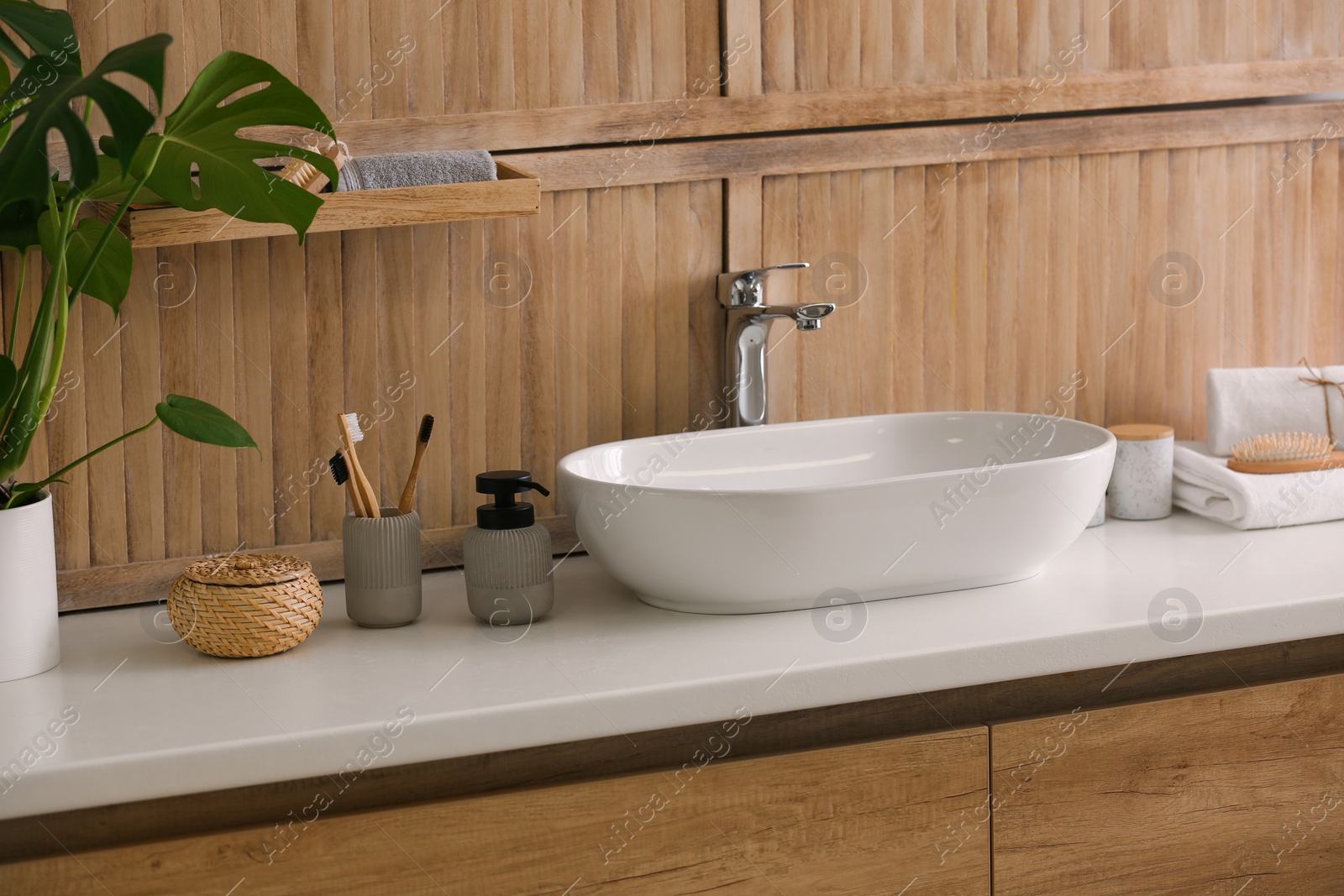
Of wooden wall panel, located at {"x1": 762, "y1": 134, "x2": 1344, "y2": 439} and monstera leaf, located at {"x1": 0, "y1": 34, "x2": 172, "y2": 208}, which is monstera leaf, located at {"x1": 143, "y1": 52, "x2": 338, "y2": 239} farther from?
wooden wall panel, located at {"x1": 762, "y1": 134, "x2": 1344, "y2": 439}

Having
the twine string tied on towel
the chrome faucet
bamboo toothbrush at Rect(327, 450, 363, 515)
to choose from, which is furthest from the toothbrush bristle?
the twine string tied on towel

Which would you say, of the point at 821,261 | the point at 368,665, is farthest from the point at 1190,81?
the point at 368,665

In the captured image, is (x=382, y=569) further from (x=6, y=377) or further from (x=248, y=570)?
(x=6, y=377)

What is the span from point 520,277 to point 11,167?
649mm

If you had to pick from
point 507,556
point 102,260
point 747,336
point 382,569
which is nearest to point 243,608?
point 382,569

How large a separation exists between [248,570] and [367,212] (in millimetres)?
366

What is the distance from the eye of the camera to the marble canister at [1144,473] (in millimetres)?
1507

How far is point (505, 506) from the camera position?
1.18 metres

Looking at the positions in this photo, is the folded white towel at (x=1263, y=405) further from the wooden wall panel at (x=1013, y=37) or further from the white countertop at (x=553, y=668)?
the wooden wall panel at (x=1013, y=37)

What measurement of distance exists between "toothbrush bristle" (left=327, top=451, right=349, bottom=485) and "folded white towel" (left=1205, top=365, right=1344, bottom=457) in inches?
44.6

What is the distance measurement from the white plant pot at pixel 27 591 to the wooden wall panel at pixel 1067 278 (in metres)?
0.83

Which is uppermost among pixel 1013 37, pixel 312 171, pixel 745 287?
pixel 1013 37

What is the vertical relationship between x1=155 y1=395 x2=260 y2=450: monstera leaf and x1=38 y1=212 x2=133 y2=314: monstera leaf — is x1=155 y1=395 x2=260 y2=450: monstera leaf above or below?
below

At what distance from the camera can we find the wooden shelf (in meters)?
1.14
